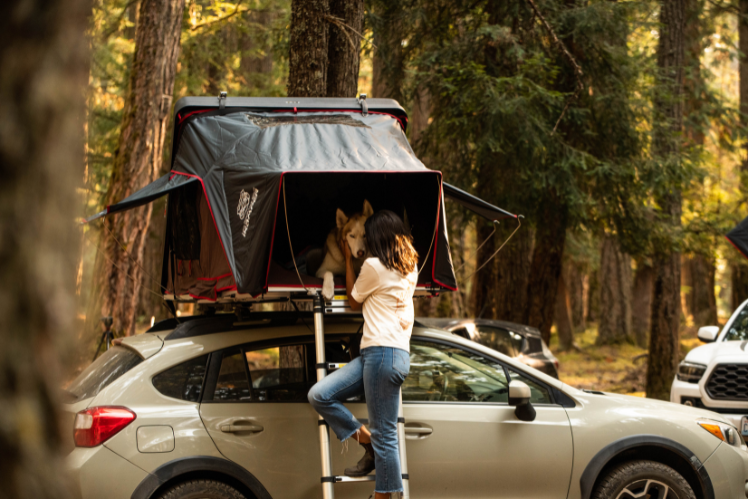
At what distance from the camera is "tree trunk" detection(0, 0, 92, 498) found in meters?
1.08

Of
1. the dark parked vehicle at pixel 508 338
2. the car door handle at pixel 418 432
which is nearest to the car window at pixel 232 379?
the car door handle at pixel 418 432

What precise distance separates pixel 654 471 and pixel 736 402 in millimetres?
3303

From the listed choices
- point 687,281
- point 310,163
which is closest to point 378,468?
point 310,163

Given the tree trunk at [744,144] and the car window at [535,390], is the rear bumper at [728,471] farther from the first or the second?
the tree trunk at [744,144]

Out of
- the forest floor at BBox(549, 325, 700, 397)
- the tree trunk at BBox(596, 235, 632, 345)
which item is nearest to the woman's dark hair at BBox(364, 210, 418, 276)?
the forest floor at BBox(549, 325, 700, 397)

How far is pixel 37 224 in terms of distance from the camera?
112cm

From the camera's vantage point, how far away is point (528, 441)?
4805 mm

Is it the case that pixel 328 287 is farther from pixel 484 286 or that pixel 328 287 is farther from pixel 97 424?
pixel 484 286

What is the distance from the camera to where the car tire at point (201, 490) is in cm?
→ 424

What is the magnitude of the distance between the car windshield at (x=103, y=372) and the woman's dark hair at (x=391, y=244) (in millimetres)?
1822

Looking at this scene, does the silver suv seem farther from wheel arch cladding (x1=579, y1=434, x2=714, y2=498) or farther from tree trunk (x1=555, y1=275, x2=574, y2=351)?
tree trunk (x1=555, y1=275, x2=574, y2=351)

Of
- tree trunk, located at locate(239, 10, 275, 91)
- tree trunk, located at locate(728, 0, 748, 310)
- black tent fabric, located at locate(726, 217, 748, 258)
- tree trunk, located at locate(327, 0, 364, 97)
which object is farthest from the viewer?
tree trunk, located at locate(728, 0, 748, 310)

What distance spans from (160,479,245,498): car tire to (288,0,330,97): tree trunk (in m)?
4.76

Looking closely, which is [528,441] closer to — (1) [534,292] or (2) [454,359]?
(2) [454,359]
